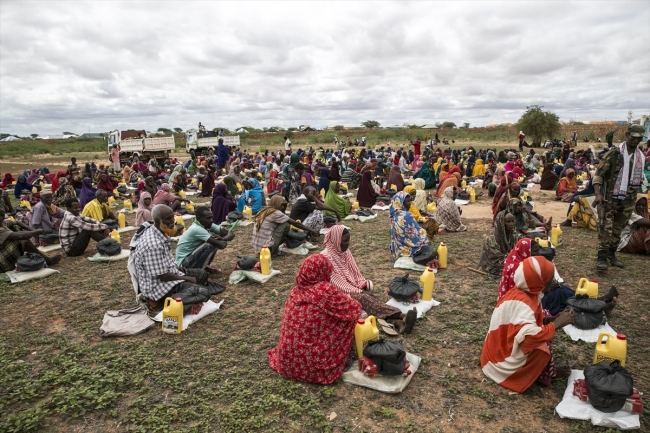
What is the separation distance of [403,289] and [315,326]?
1.70 m

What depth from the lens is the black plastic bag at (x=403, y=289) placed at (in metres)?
4.73

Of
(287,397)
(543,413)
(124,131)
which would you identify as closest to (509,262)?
(543,413)

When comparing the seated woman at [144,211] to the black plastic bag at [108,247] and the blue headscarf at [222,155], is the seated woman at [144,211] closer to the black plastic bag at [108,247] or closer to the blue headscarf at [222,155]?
the black plastic bag at [108,247]

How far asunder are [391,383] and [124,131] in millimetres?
30052

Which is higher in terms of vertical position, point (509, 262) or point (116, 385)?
point (509, 262)

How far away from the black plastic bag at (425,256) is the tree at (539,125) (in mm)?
30676

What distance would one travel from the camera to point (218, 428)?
3.06 m

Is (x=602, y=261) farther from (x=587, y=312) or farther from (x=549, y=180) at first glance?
(x=549, y=180)

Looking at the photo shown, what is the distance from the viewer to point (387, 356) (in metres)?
3.37

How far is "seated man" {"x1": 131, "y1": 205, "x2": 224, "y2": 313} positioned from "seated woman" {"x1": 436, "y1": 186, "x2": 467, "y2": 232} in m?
5.37

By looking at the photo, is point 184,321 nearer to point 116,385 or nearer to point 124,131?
point 116,385

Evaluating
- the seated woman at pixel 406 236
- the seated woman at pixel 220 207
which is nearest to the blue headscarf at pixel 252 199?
the seated woman at pixel 220 207

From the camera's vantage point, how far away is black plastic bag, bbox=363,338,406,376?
3.38 meters

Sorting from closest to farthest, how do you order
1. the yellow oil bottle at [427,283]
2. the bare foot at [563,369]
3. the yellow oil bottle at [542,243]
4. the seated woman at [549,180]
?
the bare foot at [563,369]
the yellow oil bottle at [427,283]
the yellow oil bottle at [542,243]
the seated woman at [549,180]
